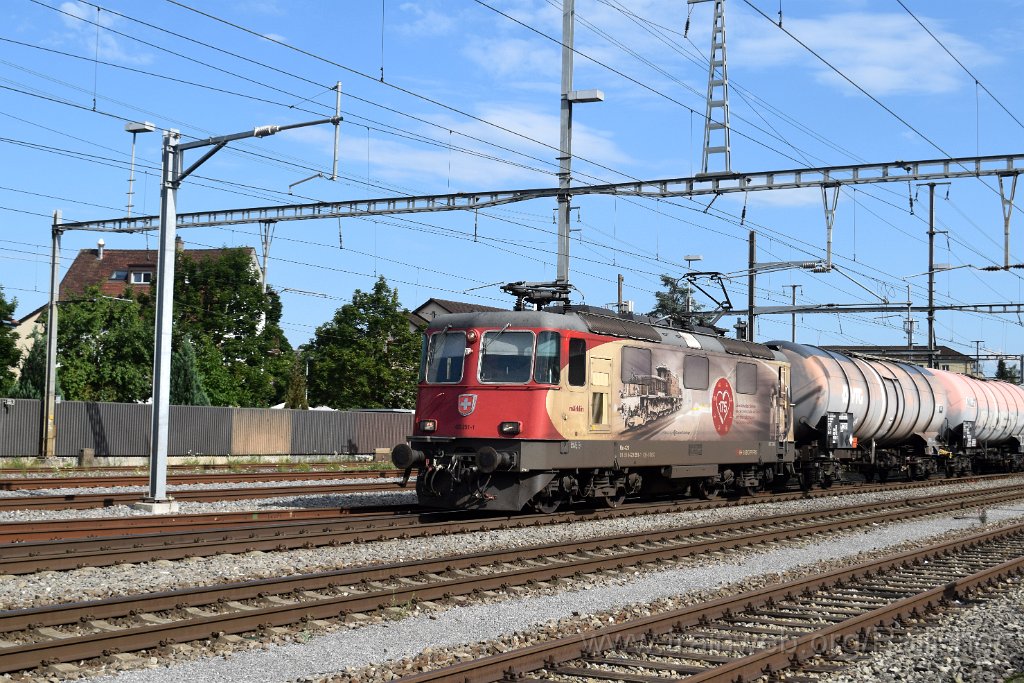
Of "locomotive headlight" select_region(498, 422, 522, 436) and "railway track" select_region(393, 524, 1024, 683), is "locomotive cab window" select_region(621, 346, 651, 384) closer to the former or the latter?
"locomotive headlight" select_region(498, 422, 522, 436)

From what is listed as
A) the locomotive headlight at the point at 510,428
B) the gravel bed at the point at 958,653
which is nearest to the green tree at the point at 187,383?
the locomotive headlight at the point at 510,428

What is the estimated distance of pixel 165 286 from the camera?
18906mm

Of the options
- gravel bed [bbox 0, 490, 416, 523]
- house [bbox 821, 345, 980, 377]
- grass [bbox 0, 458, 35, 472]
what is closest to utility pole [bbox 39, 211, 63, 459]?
grass [bbox 0, 458, 35, 472]

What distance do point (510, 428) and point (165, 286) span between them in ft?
21.8

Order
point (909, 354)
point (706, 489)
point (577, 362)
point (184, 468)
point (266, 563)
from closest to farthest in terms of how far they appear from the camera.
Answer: point (266, 563) → point (577, 362) → point (706, 489) → point (184, 468) → point (909, 354)

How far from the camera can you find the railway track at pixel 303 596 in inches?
323

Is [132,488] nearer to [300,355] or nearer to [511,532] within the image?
[511,532]

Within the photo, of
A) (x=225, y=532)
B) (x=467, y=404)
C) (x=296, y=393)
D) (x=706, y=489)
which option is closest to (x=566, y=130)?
(x=706, y=489)

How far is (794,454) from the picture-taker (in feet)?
81.4

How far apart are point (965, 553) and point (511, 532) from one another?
6321mm

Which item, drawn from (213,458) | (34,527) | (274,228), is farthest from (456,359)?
(213,458)

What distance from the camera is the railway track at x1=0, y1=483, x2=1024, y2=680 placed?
820 centimetres

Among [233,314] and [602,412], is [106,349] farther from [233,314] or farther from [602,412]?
[602,412]

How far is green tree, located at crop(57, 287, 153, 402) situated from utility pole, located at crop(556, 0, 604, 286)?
26902mm
